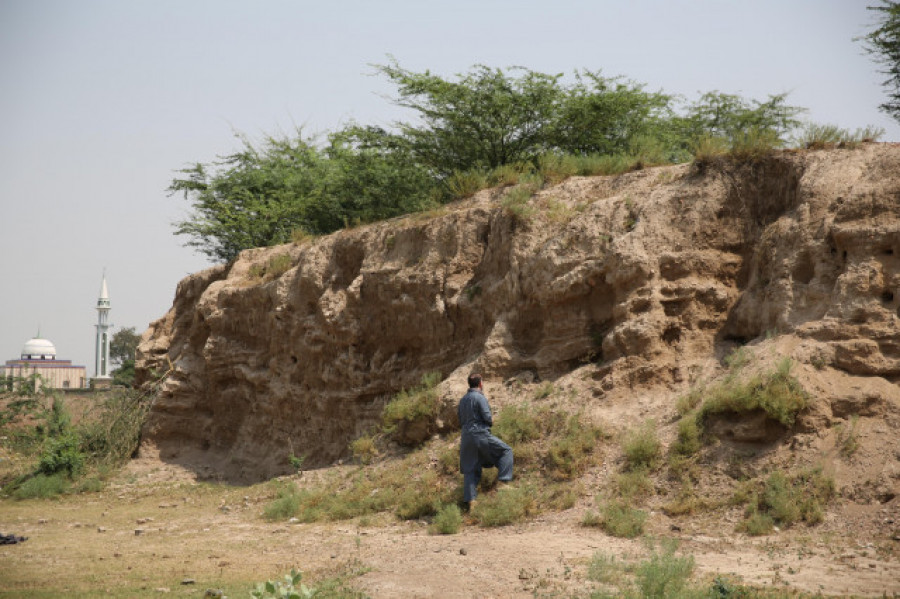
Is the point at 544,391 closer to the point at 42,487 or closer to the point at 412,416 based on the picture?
the point at 412,416

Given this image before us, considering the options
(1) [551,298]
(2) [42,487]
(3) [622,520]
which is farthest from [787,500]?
(2) [42,487]

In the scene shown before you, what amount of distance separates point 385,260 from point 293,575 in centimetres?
903

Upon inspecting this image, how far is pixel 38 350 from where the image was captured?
61312 millimetres

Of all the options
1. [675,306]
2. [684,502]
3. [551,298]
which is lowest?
[684,502]

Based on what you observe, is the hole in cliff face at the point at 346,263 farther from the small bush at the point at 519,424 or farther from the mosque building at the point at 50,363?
the mosque building at the point at 50,363

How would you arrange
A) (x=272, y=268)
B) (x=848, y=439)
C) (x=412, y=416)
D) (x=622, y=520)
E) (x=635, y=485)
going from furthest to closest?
(x=272, y=268) → (x=412, y=416) → (x=635, y=485) → (x=848, y=439) → (x=622, y=520)

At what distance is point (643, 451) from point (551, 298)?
2961mm

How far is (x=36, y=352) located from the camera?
61.2 metres

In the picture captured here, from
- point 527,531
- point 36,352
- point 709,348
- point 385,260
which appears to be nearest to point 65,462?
point 385,260

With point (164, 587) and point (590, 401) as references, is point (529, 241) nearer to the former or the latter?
point (590, 401)

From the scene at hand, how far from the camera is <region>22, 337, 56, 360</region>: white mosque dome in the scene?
60.9m

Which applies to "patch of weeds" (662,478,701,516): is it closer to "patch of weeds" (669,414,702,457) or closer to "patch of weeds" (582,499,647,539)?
"patch of weeds" (582,499,647,539)

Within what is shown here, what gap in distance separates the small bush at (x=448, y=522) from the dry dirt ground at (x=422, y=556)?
152 mm

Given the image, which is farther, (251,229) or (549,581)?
(251,229)
